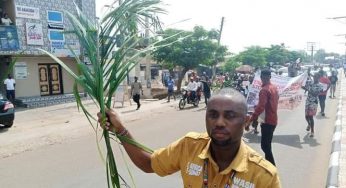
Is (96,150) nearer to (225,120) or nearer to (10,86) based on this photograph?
(225,120)

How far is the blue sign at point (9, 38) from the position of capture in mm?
15697

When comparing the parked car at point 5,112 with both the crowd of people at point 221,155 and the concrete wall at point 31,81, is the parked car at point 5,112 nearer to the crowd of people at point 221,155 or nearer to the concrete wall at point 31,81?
the concrete wall at point 31,81

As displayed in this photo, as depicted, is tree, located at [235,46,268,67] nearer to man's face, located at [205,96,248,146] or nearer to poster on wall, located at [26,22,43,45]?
poster on wall, located at [26,22,43,45]

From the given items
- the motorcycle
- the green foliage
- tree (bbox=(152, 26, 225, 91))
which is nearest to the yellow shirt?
the green foliage

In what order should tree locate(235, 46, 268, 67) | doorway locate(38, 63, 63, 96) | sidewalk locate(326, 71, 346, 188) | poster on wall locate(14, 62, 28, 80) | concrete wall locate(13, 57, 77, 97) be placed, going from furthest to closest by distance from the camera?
Answer: tree locate(235, 46, 268, 67), doorway locate(38, 63, 63, 96), concrete wall locate(13, 57, 77, 97), poster on wall locate(14, 62, 28, 80), sidewalk locate(326, 71, 346, 188)

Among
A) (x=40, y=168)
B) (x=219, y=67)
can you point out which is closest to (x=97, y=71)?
(x=40, y=168)

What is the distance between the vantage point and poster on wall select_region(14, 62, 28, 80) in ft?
58.0

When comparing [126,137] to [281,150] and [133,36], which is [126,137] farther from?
[281,150]

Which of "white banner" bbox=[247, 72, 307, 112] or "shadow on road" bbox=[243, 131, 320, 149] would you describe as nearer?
"shadow on road" bbox=[243, 131, 320, 149]

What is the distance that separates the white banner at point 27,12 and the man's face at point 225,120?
16756mm

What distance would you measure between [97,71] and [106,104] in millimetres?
197

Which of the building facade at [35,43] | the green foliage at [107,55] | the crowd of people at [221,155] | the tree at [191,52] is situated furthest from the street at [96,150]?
the tree at [191,52]

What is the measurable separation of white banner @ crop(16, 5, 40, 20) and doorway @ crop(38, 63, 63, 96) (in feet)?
8.64

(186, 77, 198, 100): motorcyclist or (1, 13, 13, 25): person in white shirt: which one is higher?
(1, 13, 13, 25): person in white shirt
